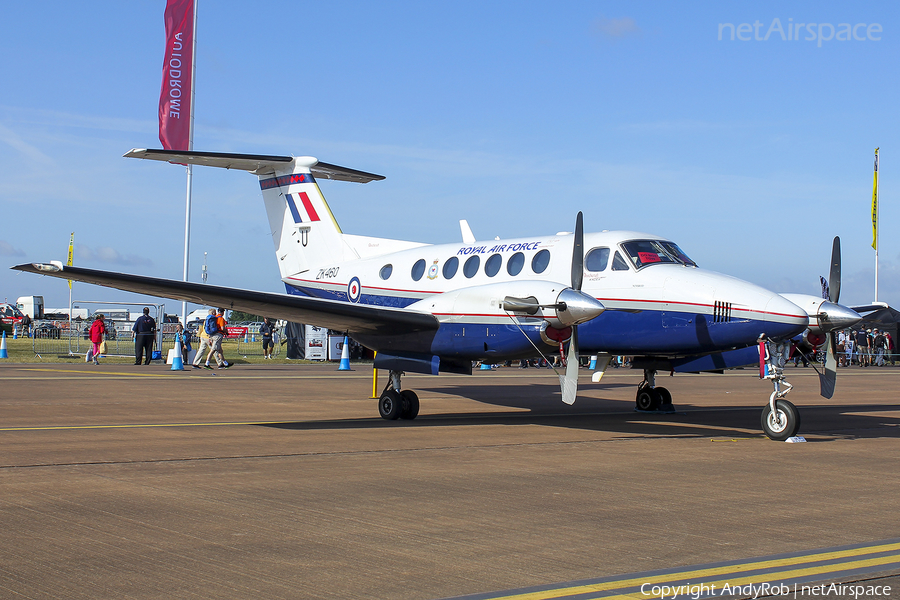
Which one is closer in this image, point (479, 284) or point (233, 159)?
point (479, 284)

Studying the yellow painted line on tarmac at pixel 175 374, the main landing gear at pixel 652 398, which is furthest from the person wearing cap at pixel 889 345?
the main landing gear at pixel 652 398

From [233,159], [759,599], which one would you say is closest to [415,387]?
[233,159]

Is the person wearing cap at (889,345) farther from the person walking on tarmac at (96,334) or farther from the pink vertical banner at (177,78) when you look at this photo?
the person walking on tarmac at (96,334)

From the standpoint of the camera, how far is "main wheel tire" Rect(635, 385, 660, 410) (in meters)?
15.3

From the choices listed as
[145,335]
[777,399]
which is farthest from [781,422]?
[145,335]

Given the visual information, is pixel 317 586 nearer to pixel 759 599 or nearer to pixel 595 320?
pixel 759 599

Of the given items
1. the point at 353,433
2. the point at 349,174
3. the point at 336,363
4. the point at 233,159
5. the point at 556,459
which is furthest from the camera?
the point at 336,363

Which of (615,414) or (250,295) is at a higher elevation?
(250,295)

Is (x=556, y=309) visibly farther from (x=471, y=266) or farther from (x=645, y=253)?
(x=471, y=266)

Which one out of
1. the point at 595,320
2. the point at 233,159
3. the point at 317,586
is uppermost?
the point at 233,159

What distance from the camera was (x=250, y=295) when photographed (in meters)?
12.4

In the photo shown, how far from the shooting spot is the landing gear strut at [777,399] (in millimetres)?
10859

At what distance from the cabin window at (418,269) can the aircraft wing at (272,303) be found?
1.73 metres

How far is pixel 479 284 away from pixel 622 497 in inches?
273
